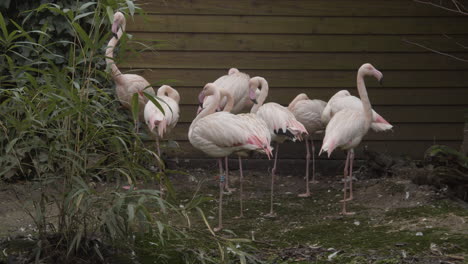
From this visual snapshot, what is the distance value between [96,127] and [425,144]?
185 inches

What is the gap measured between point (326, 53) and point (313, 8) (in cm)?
48

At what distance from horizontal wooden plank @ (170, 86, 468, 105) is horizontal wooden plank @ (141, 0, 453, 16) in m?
0.78

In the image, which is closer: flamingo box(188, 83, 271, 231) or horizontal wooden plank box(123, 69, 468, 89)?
flamingo box(188, 83, 271, 231)

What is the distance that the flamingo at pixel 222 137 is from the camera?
552 cm

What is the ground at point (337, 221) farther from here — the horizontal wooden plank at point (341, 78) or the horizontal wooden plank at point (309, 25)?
the horizontal wooden plank at point (309, 25)

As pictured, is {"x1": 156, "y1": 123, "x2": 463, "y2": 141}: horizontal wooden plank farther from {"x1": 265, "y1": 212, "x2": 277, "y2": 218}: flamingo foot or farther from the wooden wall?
{"x1": 265, "y1": 212, "x2": 277, "y2": 218}: flamingo foot

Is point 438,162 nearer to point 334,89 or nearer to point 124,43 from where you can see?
point 334,89

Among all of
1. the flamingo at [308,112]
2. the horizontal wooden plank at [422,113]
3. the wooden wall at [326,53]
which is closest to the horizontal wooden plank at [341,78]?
the wooden wall at [326,53]

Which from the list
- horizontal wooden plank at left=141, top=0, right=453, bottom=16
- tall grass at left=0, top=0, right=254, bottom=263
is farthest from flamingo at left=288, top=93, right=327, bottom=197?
tall grass at left=0, top=0, right=254, bottom=263

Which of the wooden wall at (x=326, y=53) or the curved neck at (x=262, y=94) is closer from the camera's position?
the curved neck at (x=262, y=94)

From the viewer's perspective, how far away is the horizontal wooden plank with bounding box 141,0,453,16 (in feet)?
24.9

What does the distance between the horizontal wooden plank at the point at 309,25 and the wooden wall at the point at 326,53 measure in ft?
0.03

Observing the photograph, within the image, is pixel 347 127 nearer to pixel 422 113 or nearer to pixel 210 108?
pixel 210 108

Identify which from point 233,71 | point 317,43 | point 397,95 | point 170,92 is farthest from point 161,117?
point 397,95
